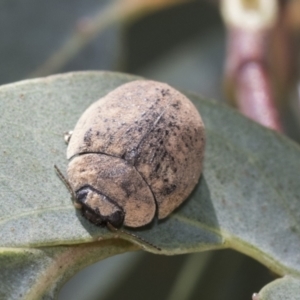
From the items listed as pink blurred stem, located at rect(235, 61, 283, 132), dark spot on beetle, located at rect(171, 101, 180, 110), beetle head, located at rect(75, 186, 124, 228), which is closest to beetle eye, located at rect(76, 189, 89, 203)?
beetle head, located at rect(75, 186, 124, 228)

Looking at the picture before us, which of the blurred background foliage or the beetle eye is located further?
the blurred background foliage

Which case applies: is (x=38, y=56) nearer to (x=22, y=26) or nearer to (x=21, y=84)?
(x=22, y=26)

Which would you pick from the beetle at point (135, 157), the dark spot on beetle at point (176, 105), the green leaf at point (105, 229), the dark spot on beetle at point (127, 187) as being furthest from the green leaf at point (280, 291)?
the dark spot on beetle at point (176, 105)

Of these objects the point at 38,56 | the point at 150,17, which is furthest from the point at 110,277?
the point at 150,17

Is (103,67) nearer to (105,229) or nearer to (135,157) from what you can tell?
(135,157)

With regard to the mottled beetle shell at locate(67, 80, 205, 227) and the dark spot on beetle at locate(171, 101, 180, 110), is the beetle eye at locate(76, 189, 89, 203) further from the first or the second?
the dark spot on beetle at locate(171, 101, 180, 110)

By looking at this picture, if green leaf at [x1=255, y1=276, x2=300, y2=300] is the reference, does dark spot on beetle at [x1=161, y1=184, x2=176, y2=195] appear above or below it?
above

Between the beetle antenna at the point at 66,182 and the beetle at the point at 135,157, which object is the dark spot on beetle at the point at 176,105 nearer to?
the beetle at the point at 135,157
